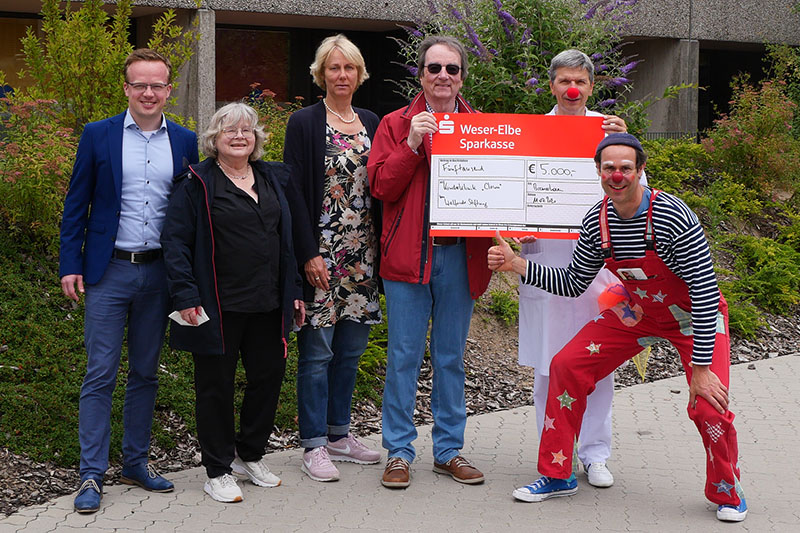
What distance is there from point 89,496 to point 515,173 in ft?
9.14

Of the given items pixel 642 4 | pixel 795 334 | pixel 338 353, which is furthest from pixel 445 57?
pixel 642 4

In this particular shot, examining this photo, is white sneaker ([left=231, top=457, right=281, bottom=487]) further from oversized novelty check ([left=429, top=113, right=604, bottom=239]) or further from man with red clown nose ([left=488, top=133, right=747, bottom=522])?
oversized novelty check ([left=429, top=113, right=604, bottom=239])

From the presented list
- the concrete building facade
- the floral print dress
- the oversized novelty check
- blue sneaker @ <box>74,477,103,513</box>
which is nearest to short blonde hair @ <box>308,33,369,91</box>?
the floral print dress

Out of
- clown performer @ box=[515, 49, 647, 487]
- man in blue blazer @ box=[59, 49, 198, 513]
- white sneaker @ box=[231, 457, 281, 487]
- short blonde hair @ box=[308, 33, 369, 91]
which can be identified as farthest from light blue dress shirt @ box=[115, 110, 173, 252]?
clown performer @ box=[515, 49, 647, 487]

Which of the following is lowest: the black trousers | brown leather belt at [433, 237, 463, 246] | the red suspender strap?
the black trousers

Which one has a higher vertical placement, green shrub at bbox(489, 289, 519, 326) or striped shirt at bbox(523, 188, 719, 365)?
striped shirt at bbox(523, 188, 719, 365)

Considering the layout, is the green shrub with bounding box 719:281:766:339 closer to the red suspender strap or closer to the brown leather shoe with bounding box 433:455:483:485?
the brown leather shoe with bounding box 433:455:483:485

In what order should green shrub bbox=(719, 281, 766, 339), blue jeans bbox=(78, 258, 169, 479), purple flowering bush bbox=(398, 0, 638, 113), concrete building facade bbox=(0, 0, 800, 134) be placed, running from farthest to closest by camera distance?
1. concrete building facade bbox=(0, 0, 800, 134)
2. green shrub bbox=(719, 281, 766, 339)
3. purple flowering bush bbox=(398, 0, 638, 113)
4. blue jeans bbox=(78, 258, 169, 479)

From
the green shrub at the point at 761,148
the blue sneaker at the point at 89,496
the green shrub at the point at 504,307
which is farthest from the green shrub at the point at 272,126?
the green shrub at the point at 761,148

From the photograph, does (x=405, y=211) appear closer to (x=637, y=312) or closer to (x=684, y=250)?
(x=637, y=312)

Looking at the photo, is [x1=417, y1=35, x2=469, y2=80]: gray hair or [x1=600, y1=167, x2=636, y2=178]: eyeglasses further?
[x1=417, y1=35, x2=469, y2=80]: gray hair

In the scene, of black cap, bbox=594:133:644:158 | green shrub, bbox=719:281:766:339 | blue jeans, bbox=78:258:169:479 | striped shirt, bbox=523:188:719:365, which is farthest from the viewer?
green shrub, bbox=719:281:766:339

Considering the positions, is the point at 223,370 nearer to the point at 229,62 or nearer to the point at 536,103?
the point at 536,103

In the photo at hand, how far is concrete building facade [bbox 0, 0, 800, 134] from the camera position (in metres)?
14.2
